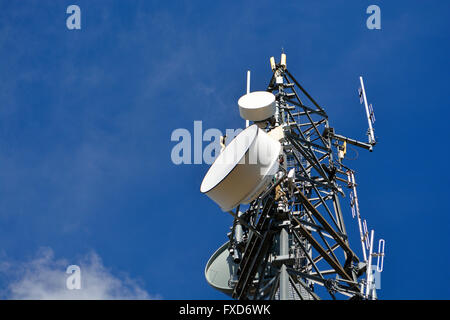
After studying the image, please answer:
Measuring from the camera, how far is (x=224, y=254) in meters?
20.6

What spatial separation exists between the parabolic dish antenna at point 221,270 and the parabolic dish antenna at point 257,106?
488cm

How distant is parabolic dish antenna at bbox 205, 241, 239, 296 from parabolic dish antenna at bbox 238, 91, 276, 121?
488 centimetres

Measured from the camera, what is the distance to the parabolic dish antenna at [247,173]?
17.0 m

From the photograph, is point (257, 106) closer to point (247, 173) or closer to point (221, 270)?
point (247, 173)

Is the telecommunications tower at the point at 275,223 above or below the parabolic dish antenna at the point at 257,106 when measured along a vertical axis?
below

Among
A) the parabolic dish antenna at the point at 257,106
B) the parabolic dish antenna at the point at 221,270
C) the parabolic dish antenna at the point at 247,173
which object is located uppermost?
the parabolic dish antenna at the point at 257,106

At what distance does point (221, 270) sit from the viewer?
20266mm

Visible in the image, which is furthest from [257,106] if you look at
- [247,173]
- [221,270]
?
[221,270]

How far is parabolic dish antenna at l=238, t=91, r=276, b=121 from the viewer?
21312mm

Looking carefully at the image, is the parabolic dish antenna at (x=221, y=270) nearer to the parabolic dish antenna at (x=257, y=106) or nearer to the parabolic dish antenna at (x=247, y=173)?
the parabolic dish antenna at (x=247, y=173)

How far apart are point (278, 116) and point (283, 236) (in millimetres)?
5869

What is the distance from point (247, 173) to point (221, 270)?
4771 millimetres

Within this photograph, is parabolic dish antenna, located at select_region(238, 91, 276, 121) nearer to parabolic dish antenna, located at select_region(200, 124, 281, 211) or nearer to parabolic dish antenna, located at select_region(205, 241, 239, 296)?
parabolic dish antenna, located at select_region(200, 124, 281, 211)

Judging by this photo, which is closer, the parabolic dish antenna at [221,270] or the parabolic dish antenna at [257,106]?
the parabolic dish antenna at [221,270]
